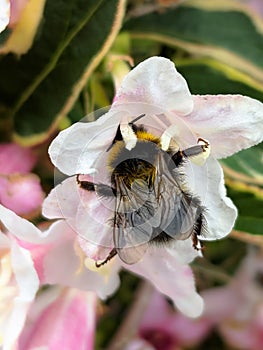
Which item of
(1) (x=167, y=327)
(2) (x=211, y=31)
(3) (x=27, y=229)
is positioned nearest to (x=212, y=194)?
(3) (x=27, y=229)

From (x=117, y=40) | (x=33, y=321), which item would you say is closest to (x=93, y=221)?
(x=33, y=321)

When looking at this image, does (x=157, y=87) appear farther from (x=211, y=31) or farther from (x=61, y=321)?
(x=211, y=31)

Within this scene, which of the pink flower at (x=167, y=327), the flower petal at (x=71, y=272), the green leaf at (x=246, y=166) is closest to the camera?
the flower petal at (x=71, y=272)

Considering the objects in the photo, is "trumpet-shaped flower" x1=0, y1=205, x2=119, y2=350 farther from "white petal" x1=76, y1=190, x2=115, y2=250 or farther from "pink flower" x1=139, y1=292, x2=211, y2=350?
"pink flower" x1=139, y1=292, x2=211, y2=350

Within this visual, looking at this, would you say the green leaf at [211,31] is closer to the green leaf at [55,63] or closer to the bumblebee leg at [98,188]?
the green leaf at [55,63]

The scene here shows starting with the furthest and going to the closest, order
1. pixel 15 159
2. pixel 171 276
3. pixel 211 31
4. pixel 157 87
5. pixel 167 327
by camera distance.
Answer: pixel 167 327 < pixel 211 31 < pixel 15 159 < pixel 171 276 < pixel 157 87

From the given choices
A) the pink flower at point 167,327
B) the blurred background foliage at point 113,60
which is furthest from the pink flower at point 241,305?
the blurred background foliage at point 113,60
